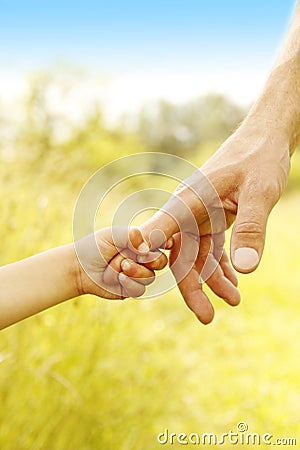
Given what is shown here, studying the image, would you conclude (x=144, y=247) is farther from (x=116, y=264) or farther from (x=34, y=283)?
(x=34, y=283)

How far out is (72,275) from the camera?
108 cm

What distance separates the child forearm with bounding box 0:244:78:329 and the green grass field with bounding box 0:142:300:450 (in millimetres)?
259

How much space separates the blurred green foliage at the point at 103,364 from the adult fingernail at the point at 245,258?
54 cm

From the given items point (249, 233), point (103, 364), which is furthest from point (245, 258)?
point (103, 364)

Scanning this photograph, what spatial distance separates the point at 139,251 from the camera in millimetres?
1046

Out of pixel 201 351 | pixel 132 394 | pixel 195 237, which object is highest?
pixel 195 237

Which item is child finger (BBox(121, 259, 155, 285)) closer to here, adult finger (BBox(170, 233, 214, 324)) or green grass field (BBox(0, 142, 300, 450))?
adult finger (BBox(170, 233, 214, 324))

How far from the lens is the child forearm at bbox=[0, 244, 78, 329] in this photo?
104 cm

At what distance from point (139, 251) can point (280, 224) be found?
6870 millimetres

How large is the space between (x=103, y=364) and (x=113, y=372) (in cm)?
19

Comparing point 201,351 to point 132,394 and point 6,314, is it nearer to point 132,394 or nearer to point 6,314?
point 132,394

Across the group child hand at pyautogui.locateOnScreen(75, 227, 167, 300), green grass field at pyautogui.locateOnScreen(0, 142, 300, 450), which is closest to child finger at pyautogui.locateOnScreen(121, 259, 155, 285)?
child hand at pyautogui.locateOnScreen(75, 227, 167, 300)

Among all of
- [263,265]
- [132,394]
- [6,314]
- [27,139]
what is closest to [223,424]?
[132,394]

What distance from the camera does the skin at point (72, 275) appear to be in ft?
3.43
